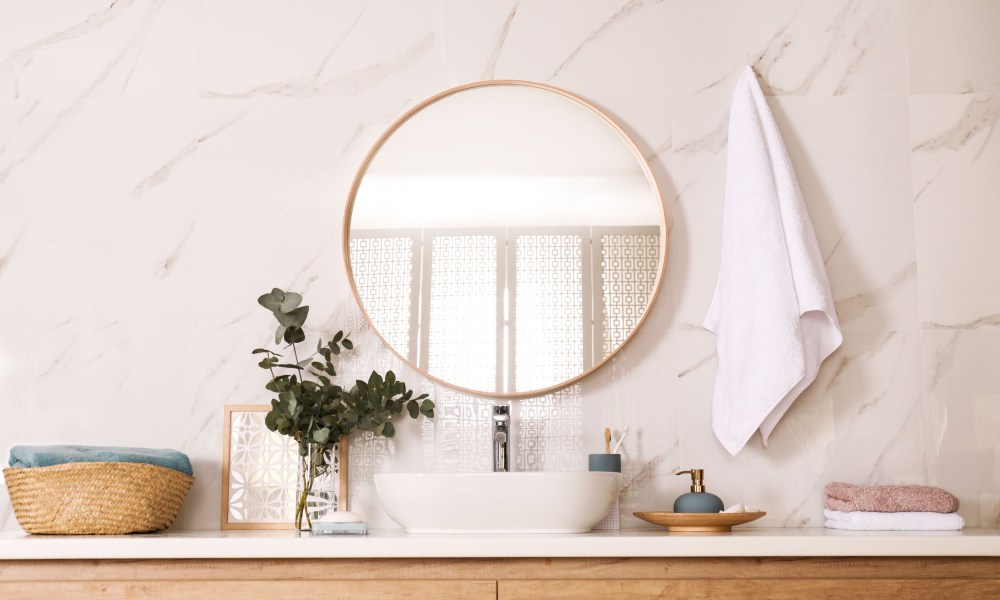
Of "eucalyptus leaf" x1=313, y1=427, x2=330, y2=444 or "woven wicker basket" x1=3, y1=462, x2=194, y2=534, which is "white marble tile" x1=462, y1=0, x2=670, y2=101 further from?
"woven wicker basket" x1=3, y1=462, x2=194, y2=534

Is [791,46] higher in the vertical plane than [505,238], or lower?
higher

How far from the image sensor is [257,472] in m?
1.94

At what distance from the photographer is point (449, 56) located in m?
2.08

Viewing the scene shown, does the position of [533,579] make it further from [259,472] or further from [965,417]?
[965,417]

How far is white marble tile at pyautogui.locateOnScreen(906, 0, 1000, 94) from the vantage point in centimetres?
205

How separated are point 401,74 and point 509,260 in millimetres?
522

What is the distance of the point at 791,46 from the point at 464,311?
1.00 metres

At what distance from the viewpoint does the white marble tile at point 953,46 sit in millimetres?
2055

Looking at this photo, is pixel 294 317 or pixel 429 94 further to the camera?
pixel 429 94

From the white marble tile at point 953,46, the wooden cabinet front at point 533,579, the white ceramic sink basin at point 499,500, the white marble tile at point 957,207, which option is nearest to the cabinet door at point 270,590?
the wooden cabinet front at point 533,579

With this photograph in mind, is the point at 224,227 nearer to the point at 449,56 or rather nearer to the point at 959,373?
the point at 449,56

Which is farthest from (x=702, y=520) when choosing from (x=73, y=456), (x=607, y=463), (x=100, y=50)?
(x=100, y=50)

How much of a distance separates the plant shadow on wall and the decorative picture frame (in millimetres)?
33

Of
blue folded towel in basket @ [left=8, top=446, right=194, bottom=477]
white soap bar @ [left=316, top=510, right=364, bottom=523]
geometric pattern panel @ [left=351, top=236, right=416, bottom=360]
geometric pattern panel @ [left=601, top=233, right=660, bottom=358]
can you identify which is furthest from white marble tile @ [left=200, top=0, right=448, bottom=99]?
white soap bar @ [left=316, top=510, right=364, bottom=523]
